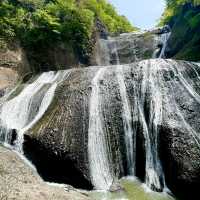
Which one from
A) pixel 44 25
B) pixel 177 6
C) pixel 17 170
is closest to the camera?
pixel 17 170

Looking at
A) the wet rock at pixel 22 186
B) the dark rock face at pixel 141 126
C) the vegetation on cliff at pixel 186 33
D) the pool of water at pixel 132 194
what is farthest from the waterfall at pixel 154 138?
the vegetation on cliff at pixel 186 33

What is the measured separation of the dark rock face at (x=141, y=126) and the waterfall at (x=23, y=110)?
0.57 m

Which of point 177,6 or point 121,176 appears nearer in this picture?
point 121,176

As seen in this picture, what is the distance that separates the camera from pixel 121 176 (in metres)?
15.8

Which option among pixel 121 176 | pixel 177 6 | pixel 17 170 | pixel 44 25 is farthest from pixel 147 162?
pixel 177 6

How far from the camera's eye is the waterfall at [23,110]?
57.0ft

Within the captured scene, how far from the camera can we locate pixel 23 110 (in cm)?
1966

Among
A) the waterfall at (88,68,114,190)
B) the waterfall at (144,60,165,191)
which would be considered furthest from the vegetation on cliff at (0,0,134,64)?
the waterfall at (144,60,165,191)

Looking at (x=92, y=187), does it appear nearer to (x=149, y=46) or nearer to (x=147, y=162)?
(x=147, y=162)

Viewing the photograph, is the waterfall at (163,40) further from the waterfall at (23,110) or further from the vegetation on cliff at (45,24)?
the waterfall at (23,110)

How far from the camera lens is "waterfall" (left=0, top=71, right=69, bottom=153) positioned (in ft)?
57.0

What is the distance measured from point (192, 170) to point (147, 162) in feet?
6.38

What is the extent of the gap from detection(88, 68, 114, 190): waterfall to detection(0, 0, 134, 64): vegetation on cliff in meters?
11.7

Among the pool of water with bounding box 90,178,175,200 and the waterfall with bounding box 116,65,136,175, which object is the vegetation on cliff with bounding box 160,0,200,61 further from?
the pool of water with bounding box 90,178,175,200
